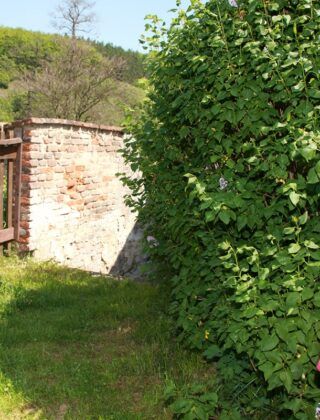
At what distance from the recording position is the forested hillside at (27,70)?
84.2ft

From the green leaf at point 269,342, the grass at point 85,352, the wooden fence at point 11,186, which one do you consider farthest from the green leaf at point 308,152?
the wooden fence at point 11,186

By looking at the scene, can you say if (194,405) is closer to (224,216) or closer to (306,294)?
(306,294)

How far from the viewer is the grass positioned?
315cm

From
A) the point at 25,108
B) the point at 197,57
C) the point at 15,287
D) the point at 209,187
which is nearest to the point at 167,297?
the point at 15,287

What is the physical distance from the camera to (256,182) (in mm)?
2594

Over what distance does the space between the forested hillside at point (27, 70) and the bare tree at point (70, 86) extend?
0.97 ft

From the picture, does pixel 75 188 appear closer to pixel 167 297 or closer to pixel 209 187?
pixel 167 297

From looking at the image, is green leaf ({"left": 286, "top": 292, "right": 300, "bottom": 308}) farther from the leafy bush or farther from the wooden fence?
the wooden fence

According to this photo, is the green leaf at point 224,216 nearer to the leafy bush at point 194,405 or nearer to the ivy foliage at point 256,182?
the ivy foliage at point 256,182

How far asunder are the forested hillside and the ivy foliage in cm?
2192

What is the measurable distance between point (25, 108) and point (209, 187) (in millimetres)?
23968

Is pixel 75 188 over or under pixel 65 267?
over

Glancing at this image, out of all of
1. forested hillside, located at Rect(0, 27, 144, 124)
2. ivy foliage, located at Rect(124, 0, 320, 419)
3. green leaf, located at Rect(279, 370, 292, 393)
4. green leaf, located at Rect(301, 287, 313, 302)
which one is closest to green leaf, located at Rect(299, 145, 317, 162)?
ivy foliage, located at Rect(124, 0, 320, 419)

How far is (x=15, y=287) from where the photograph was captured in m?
5.37
